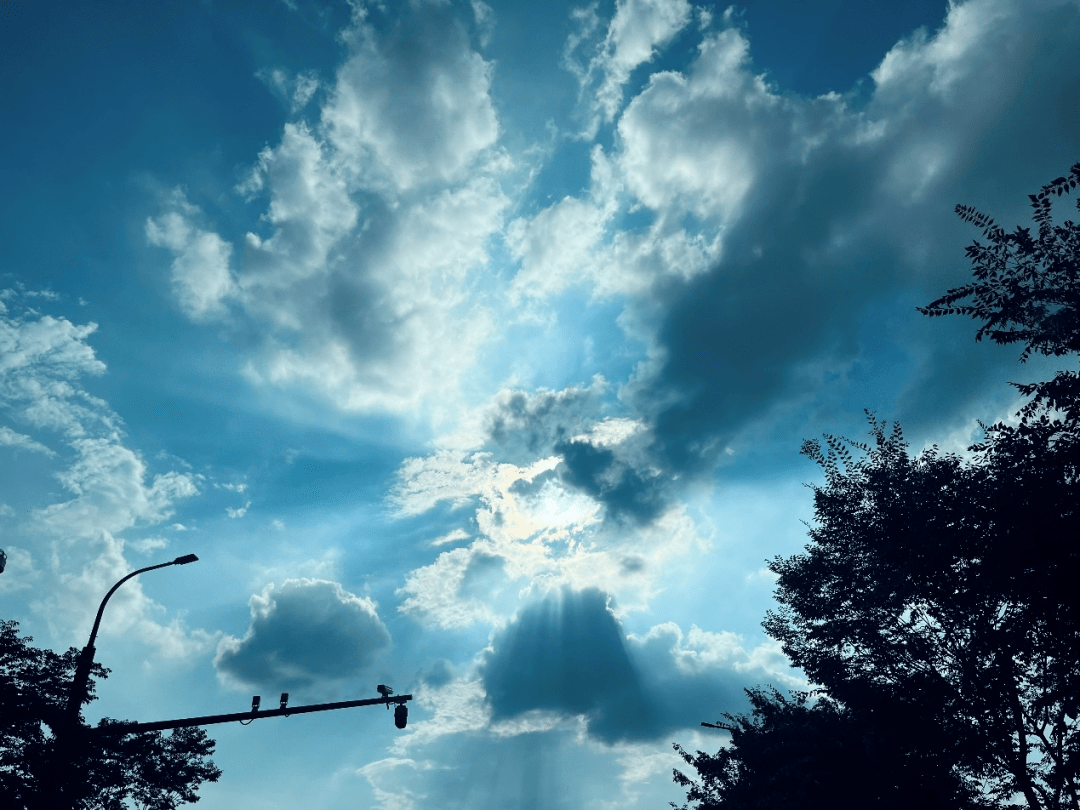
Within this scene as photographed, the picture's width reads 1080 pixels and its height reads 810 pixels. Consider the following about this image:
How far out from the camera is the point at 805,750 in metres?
21.0

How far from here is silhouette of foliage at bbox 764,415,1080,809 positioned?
41.7ft

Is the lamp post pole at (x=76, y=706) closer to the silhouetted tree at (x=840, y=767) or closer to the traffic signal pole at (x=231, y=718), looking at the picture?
the traffic signal pole at (x=231, y=718)

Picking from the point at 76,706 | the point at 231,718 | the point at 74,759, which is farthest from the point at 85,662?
the point at 74,759

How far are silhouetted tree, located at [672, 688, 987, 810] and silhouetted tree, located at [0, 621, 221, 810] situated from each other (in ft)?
82.4

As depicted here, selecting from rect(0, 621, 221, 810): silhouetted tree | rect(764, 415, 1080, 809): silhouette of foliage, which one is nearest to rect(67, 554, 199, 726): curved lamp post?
rect(0, 621, 221, 810): silhouetted tree

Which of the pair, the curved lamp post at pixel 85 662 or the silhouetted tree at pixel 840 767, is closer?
the curved lamp post at pixel 85 662

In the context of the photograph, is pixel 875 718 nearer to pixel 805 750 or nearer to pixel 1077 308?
pixel 805 750

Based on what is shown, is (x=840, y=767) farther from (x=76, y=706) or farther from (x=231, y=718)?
(x=76, y=706)

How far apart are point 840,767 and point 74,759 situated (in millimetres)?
30259

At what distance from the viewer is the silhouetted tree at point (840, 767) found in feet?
62.0

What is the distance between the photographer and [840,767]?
1998 centimetres

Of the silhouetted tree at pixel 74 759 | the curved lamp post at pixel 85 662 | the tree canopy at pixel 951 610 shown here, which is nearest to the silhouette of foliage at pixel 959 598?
the tree canopy at pixel 951 610

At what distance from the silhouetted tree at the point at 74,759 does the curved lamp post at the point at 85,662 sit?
11.0 meters

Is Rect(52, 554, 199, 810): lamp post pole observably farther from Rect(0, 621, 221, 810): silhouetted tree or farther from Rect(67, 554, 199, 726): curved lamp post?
Rect(0, 621, 221, 810): silhouetted tree
